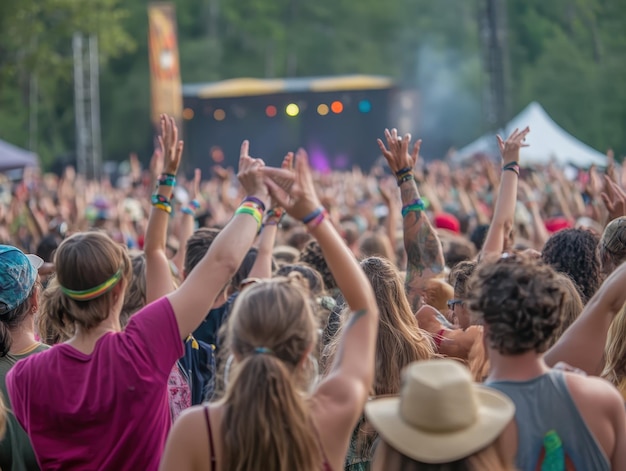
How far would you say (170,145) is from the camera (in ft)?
13.6

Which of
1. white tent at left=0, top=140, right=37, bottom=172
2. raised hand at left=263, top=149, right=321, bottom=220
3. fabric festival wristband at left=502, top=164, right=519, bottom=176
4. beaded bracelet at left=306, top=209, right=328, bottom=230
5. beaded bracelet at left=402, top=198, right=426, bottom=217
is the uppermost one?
raised hand at left=263, top=149, right=321, bottom=220

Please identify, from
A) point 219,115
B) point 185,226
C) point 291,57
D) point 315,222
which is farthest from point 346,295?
point 291,57

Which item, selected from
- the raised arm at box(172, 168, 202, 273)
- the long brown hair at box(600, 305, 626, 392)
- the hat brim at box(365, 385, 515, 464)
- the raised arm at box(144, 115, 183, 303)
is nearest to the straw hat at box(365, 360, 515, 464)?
the hat brim at box(365, 385, 515, 464)

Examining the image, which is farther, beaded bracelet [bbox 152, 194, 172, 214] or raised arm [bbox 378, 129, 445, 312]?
raised arm [bbox 378, 129, 445, 312]

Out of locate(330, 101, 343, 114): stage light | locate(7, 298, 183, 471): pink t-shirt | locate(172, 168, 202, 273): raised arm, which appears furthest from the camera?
locate(330, 101, 343, 114): stage light

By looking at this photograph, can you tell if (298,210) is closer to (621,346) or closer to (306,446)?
(306,446)

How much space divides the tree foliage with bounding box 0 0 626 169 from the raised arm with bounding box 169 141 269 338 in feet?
98.4

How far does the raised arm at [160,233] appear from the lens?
3.76 meters

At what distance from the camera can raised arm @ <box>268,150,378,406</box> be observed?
2.79 meters

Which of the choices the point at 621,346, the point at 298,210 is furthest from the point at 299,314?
the point at 621,346

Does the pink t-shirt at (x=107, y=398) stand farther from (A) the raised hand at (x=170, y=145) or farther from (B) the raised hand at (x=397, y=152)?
(B) the raised hand at (x=397, y=152)

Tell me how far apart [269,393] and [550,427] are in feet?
2.61

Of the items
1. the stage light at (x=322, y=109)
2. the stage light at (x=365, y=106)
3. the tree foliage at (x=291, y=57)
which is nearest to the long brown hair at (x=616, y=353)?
the tree foliage at (x=291, y=57)

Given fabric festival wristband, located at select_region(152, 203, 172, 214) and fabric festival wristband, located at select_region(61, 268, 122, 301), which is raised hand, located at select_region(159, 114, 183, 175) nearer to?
fabric festival wristband, located at select_region(152, 203, 172, 214)
